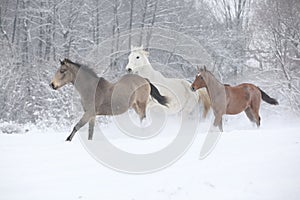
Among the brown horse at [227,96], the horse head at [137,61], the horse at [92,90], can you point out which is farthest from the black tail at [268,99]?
the horse at [92,90]

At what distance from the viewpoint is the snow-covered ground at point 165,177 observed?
9.37 ft

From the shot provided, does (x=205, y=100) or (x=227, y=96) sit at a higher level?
(x=227, y=96)

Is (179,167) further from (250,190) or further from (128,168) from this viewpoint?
(250,190)

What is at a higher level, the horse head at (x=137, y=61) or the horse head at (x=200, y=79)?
the horse head at (x=137, y=61)

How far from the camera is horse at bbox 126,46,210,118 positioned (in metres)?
8.77

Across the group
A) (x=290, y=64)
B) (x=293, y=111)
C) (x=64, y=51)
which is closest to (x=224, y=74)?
(x=290, y=64)

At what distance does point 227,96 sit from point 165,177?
14.8 ft

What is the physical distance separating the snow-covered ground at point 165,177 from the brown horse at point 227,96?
269 centimetres

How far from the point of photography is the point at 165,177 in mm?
3242

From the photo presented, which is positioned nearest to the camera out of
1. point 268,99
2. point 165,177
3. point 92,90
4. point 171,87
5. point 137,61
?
point 165,177

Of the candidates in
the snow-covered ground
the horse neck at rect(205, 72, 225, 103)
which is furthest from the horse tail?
the snow-covered ground

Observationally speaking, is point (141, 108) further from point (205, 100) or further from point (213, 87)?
point (205, 100)

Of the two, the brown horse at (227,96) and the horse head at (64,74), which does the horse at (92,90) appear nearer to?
the horse head at (64,74)

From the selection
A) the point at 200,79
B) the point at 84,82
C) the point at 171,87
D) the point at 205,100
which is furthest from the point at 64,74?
the point at 205,100
